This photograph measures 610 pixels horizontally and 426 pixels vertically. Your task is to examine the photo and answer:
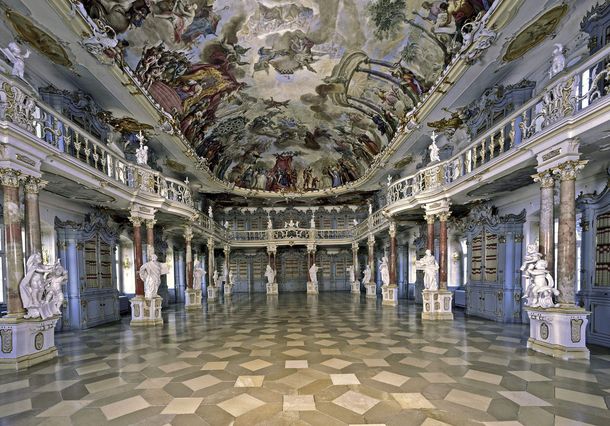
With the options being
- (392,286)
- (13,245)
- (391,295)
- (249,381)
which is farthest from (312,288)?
(13,245)

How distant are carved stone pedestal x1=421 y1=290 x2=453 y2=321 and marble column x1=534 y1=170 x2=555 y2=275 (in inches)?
171

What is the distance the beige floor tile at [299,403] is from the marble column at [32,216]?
645 centimetres

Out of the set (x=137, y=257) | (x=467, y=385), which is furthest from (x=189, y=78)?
(x=467, y=385)

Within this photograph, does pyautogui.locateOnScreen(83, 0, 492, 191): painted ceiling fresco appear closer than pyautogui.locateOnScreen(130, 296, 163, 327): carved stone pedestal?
Yes

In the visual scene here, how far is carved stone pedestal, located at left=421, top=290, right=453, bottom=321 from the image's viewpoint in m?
10.7

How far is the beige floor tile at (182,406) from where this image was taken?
4.12 m

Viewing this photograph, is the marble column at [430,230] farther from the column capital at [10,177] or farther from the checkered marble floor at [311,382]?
the column capital at [10,177]

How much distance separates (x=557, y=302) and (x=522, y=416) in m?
3.93

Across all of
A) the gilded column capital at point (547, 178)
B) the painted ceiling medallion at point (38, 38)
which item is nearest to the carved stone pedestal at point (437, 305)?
the gilded column capital at point (547, 178)

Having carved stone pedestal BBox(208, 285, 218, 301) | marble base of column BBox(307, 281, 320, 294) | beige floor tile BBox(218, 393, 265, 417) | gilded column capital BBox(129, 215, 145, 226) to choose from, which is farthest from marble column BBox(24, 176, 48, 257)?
marble base of column BBox(307, 281, 320, 294)

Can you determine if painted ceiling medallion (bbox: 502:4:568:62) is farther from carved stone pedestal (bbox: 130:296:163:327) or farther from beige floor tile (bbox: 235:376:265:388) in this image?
carved stone pedestal (bbox: 130:296:163:327)

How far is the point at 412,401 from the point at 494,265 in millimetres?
8504

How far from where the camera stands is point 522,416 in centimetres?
379

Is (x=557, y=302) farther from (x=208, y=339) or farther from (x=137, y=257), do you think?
(x=137, y=257)
